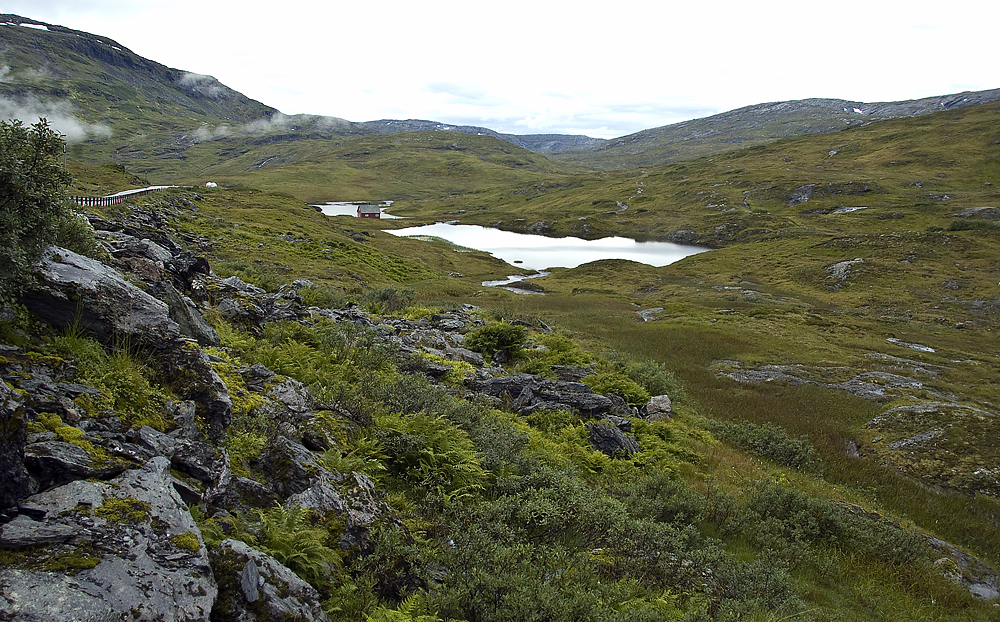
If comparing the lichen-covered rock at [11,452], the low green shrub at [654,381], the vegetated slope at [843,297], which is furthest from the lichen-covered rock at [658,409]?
the lichen-covered rock at [11,452]

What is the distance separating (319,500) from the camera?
617cm

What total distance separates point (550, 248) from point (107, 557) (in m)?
121

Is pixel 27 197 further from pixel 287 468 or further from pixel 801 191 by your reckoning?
pixel 801 191

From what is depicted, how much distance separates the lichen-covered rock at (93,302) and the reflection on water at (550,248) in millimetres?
88736

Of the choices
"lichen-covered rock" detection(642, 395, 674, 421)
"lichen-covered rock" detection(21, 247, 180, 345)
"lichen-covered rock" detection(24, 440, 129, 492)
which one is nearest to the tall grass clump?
"lichen-covered rock" detection(21, 247, 180, 345)

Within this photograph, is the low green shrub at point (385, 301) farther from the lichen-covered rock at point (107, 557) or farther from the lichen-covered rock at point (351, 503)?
the lichen-covered rock at point (107, 557)

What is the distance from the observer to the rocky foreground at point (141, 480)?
12.2 ft

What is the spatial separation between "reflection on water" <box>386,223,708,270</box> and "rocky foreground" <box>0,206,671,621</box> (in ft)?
292

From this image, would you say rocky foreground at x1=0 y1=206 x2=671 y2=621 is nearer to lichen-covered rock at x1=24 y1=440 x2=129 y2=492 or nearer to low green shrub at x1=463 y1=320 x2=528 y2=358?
lichen-covered rock at x1=24 y1=440 x2=129 y2=492

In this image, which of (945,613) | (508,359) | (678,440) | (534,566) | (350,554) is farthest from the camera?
(508,359)

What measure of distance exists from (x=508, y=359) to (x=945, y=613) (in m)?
15.3

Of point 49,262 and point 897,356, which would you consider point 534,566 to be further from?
point 897,356

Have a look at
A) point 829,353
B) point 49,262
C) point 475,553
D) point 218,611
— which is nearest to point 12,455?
point 218,611

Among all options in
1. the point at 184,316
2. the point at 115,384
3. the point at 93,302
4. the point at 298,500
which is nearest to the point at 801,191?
the point at 184,316
